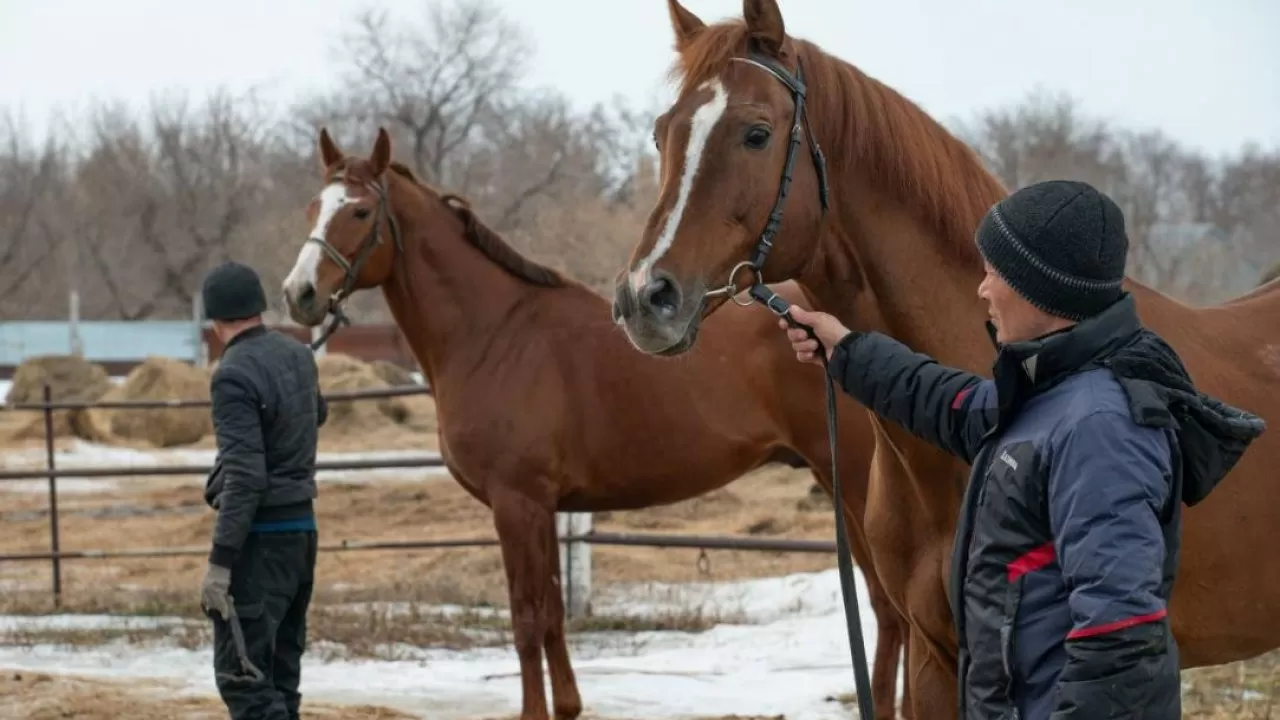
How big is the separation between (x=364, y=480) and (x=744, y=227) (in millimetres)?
13159

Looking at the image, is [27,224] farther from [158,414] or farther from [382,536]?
[382,536]

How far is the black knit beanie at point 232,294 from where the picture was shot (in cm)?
453

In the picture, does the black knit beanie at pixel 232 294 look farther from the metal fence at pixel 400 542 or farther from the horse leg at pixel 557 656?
the metal fence at pixel 400 542

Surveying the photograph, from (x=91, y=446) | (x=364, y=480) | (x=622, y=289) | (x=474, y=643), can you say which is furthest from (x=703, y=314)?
(x=91, y=446)

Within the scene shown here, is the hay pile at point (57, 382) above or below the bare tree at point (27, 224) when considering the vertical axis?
below

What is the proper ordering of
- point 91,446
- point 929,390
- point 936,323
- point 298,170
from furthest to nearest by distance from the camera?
point 298,170 → point 91,446 → point 936,323 → point 929,390

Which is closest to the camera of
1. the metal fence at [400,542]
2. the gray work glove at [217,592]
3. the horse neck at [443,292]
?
the gray work glove at [217,592]

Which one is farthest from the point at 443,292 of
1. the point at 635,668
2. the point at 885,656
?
the point at 885,656

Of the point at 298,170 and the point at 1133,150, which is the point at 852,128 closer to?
the point at 298,170

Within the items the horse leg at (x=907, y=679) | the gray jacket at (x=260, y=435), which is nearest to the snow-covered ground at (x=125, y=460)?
the gray jacket at (x=260, y=435)

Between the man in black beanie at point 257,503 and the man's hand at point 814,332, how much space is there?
8.43ft

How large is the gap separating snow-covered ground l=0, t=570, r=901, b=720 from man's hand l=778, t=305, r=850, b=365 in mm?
3506

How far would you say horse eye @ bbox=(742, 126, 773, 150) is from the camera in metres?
2.59

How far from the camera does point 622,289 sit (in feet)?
8.07
